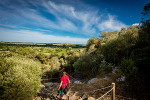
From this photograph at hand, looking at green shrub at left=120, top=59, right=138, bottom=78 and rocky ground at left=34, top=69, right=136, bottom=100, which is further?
rocky ground at left=34, top=69, right=136, bottom=100

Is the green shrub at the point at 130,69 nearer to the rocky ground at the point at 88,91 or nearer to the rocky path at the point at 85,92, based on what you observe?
the rocky ground at the point at 88,91

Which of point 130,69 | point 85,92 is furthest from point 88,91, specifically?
point 130,69

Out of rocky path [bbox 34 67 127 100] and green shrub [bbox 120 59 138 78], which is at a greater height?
green shrub [bbox 120 59 138 78]

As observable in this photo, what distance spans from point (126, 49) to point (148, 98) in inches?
420

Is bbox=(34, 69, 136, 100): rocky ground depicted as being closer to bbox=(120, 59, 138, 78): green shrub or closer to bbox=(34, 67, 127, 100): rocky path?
bbox=(34, 67, 127, 100): rocky path

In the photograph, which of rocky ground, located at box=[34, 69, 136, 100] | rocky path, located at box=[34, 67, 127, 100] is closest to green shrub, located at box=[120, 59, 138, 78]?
rocky ground, located at box=[34, 69, 136, 100]

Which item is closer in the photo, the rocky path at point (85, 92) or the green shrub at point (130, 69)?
the green shrub at point (130, 69)

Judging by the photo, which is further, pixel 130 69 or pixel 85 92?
pixel 85 92

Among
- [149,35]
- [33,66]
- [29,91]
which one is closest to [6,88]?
[29,91]

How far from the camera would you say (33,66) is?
8.02 meters

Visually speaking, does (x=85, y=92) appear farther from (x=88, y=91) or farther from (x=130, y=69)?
(x=130, y=69)

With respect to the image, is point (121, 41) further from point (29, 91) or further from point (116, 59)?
point (29, 91)

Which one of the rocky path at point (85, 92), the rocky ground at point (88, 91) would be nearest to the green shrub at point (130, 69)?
the rocky ground at point (88, 91)

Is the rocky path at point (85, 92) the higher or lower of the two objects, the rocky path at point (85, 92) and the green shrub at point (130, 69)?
the lower
